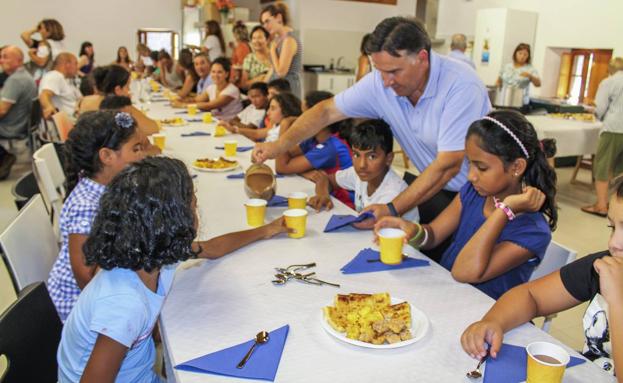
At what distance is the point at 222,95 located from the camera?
17.6ft

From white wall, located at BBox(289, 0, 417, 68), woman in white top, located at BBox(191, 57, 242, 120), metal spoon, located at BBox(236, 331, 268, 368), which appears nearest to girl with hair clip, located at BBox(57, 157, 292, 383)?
metal spoon, located at BBox(236, 331, 268, 368)

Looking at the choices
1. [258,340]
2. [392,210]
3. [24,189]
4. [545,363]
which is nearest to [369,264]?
[392,210]

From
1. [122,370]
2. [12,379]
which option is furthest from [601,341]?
[12,379]

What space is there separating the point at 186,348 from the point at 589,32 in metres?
Answer: 7.06

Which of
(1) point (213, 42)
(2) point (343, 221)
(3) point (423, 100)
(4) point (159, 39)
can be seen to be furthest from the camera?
(4) point (159, 39)

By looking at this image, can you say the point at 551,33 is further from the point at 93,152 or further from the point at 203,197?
the point at 93,152

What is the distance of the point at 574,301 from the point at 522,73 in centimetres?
557

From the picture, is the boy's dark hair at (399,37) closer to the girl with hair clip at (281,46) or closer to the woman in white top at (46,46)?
the girl with hair clip at (281,46)

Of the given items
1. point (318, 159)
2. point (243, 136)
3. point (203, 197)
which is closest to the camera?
point (203, 197)

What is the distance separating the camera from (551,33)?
7.16 meters

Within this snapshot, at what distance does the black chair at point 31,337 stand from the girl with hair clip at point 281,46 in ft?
13.1

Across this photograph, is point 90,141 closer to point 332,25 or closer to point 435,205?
point 435,205

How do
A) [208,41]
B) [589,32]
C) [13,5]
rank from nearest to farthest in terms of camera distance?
[589,32] < [208,41] < [13,5]

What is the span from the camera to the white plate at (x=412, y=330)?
1146 millimetres
